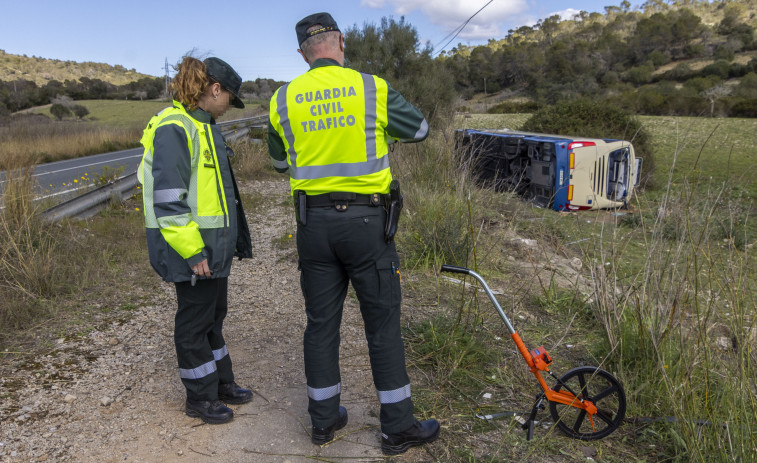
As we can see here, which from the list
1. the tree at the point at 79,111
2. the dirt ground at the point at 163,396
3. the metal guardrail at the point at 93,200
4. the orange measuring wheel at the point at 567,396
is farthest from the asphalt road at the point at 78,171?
the tree at the point at 79,111

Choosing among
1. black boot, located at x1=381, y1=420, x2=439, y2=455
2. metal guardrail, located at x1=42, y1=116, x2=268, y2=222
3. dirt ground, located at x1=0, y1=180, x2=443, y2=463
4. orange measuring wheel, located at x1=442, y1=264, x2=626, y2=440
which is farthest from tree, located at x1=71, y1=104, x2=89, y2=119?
orange measuring wheel, located at x1=442, y1=264, x2=626, y2=440

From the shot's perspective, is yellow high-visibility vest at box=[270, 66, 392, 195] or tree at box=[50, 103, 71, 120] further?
tree at box=[50, 103, 71, 120]

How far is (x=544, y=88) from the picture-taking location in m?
38.5

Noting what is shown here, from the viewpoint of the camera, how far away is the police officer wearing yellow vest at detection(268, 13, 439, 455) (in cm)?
240

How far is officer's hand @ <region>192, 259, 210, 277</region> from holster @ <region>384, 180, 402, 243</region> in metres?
0.86

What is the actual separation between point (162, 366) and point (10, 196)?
8.29 ft

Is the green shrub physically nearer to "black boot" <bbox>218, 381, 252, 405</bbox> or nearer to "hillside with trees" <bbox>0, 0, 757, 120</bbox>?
"hillside with trees" <bbox>0, 0, 757, 120</bbox>

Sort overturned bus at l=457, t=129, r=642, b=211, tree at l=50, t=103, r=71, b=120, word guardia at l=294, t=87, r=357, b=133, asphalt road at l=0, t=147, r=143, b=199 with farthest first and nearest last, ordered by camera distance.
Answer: tree at l=50, t=103, r=71, b=120 < overturned bus at l=457, t=129, r=642, b=211 < asphalt road at l=0, t=147, r=143, b=199 < word guardia at l=294, t=87, r=357, b=133

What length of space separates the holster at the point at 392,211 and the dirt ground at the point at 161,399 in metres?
1.06

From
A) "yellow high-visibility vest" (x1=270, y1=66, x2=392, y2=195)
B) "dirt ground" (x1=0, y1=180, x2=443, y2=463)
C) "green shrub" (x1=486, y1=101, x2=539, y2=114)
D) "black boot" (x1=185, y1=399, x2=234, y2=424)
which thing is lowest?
"dirt ground" (x1=0, y1=180, x2=443, y2=463)

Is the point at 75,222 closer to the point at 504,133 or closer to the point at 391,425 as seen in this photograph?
the point at 391,425

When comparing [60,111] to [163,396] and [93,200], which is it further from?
[163,396]

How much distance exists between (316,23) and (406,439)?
199cm

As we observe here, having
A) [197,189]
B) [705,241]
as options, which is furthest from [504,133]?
[197,189]
